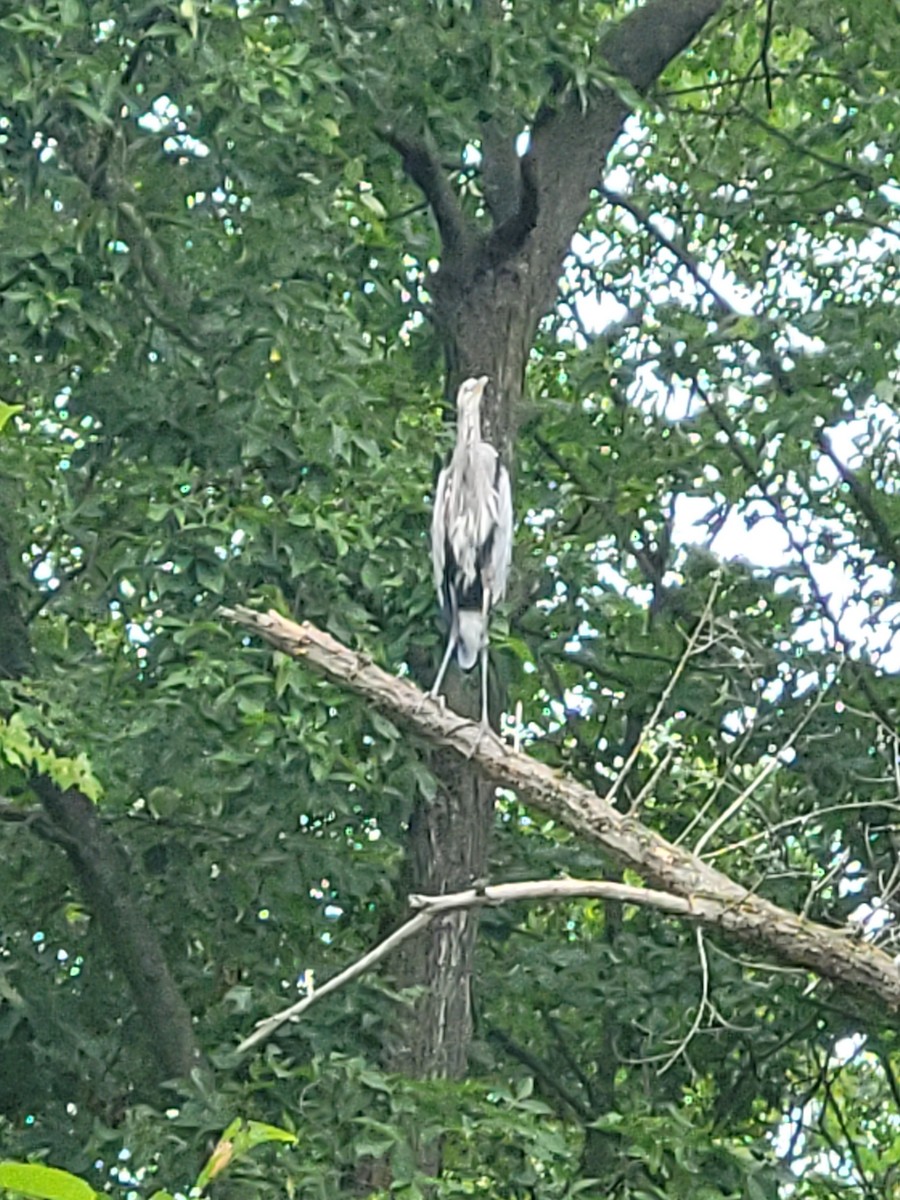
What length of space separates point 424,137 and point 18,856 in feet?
9.45

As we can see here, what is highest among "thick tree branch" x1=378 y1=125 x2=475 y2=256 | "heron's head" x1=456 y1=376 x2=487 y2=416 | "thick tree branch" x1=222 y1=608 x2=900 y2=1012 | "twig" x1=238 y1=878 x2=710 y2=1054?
"thick tree branch" x1=378 y1=125 x2=475 y2=256

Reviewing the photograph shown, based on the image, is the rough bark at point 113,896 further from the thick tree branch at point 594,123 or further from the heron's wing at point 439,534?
the thick tree branch at point 594,123

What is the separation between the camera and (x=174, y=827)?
24.2 feet

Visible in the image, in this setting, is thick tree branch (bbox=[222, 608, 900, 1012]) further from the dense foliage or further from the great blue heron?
the great blue heron

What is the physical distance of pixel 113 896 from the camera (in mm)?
7207

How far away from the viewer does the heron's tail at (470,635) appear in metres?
6.78

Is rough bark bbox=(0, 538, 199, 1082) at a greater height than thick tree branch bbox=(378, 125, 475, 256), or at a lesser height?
lesser

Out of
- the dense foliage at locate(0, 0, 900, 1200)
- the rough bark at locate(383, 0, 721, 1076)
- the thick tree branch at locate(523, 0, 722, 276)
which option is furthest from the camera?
the thick tree branch at locate(523, 0, 722, 276)

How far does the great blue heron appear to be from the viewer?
22.1 ft

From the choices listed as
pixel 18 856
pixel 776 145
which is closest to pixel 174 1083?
pixel 18 856

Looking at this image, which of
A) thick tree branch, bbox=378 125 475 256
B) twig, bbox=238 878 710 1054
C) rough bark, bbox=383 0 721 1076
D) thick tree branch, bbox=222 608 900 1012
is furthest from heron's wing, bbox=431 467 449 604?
twig, bbox=238 878 710 1054

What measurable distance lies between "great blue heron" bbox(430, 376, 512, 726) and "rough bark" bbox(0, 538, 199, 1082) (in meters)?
Result: 1.29

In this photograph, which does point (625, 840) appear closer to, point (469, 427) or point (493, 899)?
point (493, 899)

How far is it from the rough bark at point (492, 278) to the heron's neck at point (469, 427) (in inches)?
10.4
